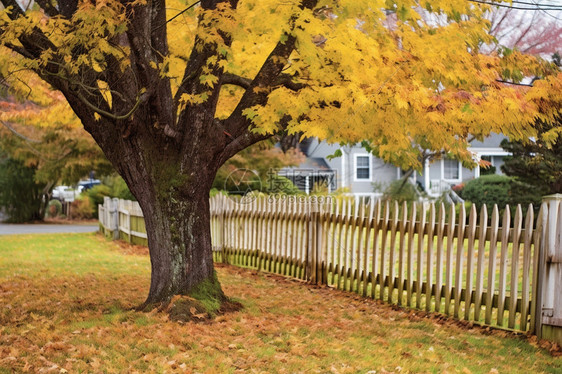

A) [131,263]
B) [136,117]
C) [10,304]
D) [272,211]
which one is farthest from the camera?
[131,263]

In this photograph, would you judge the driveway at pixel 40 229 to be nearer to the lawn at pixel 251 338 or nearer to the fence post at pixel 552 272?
the lawn at pixel 251 338

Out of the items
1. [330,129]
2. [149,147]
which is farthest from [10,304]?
[330,129]

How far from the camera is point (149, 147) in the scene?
8.01 m

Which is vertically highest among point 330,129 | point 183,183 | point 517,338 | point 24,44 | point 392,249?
point 24,44

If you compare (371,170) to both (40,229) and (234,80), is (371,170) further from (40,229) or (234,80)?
(234,80)

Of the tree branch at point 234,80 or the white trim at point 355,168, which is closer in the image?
the tree branch at point 234,80

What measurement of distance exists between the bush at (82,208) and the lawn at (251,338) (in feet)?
82.9

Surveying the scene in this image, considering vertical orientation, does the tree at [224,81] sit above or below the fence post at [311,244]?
above

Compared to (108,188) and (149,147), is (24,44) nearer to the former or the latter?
(149,147)

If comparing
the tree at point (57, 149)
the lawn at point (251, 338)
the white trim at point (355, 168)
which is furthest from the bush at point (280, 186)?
the white trim at point (355, 168)

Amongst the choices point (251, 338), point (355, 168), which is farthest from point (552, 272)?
point (355, 168)

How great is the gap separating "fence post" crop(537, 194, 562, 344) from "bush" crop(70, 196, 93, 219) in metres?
30.8

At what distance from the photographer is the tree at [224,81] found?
718cm

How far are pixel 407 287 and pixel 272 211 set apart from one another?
4022mm
